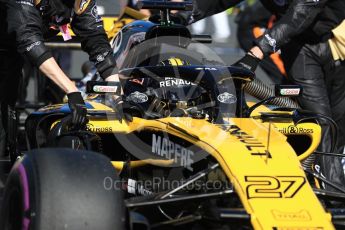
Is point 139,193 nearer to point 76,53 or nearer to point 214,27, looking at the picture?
point 76,53

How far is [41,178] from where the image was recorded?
4.64m

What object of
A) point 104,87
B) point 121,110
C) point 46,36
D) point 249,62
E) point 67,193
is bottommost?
point 67,193

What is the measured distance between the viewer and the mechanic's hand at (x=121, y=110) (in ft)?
19.6

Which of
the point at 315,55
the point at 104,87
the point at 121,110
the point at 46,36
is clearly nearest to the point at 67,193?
the point at 104,87

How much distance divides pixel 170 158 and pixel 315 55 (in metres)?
2.94

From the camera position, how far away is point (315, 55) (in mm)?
8078

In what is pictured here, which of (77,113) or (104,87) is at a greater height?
(104,87)

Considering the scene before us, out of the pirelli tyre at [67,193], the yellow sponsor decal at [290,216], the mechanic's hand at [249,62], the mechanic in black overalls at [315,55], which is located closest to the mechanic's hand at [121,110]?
the pirelli tyre at [67,193]

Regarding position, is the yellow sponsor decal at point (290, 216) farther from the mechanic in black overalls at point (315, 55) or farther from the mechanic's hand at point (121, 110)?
the mechanic in black overalls at point (315, 55)

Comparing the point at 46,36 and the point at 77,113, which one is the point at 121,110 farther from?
the point at 46,36

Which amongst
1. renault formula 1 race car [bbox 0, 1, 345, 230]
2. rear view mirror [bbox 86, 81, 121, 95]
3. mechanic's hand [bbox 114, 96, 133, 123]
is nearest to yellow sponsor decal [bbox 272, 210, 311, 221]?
renault formula 1 race car [bbox 0, 1, 345, 230]

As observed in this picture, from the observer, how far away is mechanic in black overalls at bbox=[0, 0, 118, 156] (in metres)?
6.04

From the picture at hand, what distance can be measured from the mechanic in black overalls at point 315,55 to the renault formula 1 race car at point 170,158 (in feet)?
3.12

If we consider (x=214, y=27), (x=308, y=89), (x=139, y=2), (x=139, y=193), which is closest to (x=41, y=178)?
(x=139, y=193)
